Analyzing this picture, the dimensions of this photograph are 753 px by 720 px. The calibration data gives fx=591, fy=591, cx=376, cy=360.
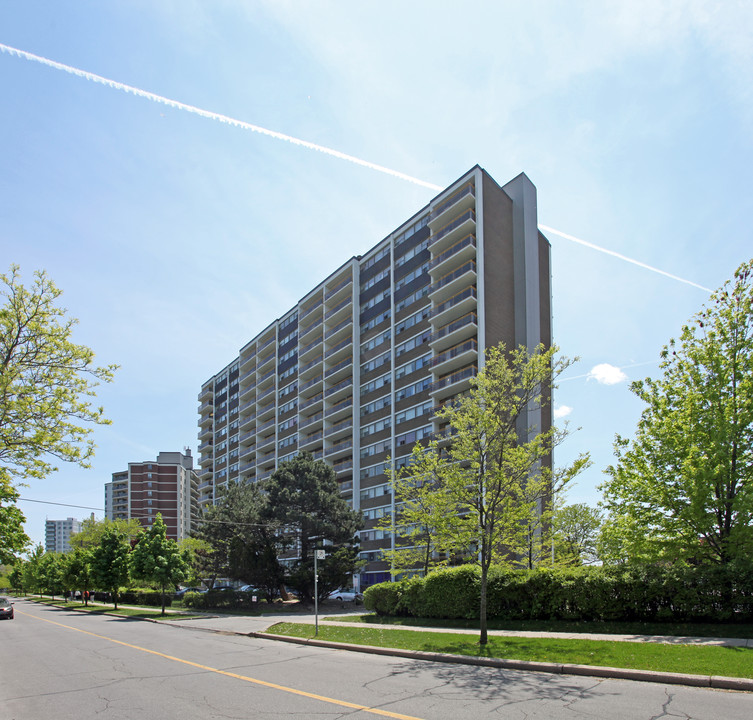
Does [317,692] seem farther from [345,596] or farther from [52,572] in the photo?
[52,572]

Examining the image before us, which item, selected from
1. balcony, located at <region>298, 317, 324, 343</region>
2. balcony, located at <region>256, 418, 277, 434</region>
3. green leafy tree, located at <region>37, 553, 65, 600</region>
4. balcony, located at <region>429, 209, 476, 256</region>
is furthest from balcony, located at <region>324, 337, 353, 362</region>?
green leafy tree, located at <region>37, 553, 65, 600</region>

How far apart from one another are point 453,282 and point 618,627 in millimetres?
39619

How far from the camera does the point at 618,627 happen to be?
656 inches

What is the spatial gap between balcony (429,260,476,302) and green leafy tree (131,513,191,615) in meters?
31.1

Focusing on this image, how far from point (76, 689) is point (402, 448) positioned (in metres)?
45.9

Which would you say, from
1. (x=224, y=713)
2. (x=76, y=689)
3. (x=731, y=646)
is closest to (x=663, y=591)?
(x=731, y=646)

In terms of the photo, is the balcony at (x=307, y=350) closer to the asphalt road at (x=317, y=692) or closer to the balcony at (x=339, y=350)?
the balcony at (x=339, y=350)

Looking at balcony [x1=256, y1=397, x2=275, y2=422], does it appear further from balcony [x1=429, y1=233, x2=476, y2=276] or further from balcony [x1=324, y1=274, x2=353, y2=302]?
balcony [x1=429, y1=233, x2=476, y2=276]

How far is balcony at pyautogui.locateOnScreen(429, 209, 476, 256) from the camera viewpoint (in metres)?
53.9

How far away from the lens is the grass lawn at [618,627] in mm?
14773

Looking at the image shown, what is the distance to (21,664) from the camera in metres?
15.7

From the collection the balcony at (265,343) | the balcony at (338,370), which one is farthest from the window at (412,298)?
the balcony at (265,343)

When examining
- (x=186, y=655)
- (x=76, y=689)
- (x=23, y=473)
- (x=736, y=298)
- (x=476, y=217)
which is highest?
(x=476, y=217)

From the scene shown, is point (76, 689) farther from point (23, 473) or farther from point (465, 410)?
point (465, 410)
